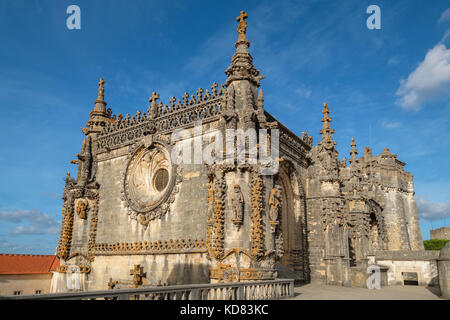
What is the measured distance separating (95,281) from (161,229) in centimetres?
573

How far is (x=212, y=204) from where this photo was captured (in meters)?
14.2

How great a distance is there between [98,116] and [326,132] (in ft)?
48.8

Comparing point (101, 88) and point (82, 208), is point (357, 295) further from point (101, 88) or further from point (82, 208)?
point (101, 88)

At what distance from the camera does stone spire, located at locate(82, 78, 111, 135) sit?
22.7m

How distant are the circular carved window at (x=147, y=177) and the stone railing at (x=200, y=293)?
7175mm

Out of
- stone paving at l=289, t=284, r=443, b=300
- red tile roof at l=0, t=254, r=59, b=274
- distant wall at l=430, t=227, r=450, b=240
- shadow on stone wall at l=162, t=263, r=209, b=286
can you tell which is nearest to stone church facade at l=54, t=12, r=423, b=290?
shadow on stone wall at l=162, t=263, r=209, b=286

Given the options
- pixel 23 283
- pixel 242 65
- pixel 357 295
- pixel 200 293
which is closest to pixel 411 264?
pixel 357 295

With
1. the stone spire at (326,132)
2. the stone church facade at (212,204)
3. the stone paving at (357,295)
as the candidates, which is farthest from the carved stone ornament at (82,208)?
the stone spire at (326,132)

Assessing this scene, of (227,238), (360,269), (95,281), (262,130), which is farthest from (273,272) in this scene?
(95,281)

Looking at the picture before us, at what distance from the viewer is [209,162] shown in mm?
15398

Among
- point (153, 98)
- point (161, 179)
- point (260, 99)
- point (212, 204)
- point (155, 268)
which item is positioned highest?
point (153, 98)

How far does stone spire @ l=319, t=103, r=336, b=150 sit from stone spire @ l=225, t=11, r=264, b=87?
7563 mm

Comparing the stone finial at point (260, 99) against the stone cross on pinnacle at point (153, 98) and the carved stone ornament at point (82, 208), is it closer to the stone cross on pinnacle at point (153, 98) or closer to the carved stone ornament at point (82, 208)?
the stone cross on pinnacle at point (153, 98)
